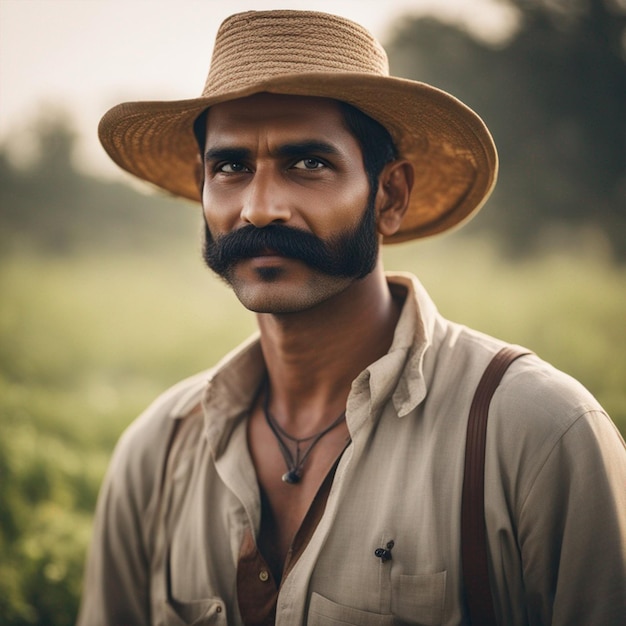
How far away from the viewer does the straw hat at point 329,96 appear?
2.00 meters

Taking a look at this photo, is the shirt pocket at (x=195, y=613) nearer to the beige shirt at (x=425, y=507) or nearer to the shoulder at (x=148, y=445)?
the beige shirt at (x=425, y=507)

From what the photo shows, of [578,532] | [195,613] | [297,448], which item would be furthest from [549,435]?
[195,613]

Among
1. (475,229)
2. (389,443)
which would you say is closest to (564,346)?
(475,229)

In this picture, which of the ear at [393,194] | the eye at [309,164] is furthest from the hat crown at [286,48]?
the ear at [393,194]

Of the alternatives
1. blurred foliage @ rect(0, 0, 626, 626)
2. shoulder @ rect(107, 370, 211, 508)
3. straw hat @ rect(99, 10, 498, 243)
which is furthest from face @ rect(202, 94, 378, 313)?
blurred foliage @ rect(0, 0, 626, 626)

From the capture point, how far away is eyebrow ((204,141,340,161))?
2.11m

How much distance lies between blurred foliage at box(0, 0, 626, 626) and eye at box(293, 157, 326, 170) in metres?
2.77

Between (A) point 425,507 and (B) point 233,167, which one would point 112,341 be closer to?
(B) point 233,167

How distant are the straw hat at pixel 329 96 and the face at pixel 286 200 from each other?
0.36 ft

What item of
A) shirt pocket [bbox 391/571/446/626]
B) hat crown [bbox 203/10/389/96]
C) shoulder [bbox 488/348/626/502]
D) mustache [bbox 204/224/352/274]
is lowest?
shirt pocket [bbox 391/571/446/626]

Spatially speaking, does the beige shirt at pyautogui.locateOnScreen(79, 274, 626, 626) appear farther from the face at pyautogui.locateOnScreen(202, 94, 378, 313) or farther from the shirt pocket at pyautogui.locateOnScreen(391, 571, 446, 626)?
the face at pyautogui.locateOnScreen(202, 94, 378, 313)

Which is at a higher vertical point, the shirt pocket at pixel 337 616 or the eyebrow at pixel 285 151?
the eyebrow at pixel 285 151

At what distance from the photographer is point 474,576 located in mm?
1848

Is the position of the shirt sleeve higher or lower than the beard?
lower
